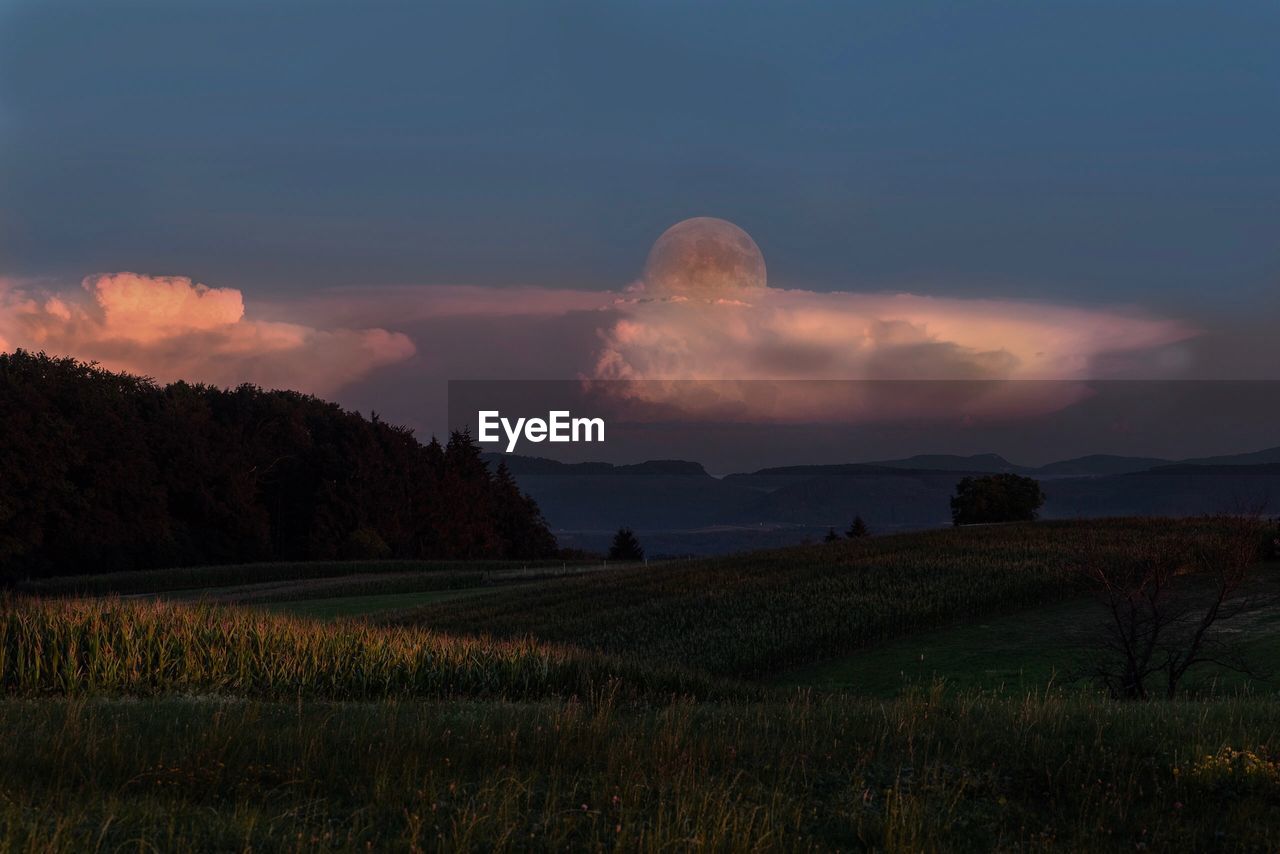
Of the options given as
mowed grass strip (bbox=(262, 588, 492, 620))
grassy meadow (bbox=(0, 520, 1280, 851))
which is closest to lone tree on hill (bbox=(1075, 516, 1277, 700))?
grassy meadow (bbox=(0, 520, 1280, 851))

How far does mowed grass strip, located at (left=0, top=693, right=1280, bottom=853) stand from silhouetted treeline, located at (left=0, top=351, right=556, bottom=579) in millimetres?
58265

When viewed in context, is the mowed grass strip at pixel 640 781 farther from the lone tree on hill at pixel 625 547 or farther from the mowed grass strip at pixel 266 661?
the lone tree on hill at pixel 625 547

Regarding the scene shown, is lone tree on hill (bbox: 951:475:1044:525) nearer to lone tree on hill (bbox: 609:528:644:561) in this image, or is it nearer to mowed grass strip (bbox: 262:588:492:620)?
lone tree on hill (bbox: 609:528:644:561)

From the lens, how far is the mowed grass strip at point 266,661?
53.4 ft

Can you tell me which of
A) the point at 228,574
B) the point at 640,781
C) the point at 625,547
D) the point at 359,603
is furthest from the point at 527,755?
the point at 625,547

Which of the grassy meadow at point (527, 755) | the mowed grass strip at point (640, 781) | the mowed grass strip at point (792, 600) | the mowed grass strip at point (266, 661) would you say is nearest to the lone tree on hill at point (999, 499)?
the mowed grass strip at point (792, 600)

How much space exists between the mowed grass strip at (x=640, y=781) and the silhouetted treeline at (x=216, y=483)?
2294 inches

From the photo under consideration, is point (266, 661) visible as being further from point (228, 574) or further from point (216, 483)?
point (216, 483)

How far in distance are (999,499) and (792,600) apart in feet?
165

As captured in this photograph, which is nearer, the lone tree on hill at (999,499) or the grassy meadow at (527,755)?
the grassy meadow at (527,755)

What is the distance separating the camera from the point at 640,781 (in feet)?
28.0

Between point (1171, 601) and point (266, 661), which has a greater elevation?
point (1171, 601)

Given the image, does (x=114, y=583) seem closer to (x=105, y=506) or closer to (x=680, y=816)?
(x=105, y=506)

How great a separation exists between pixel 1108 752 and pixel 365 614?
29.6 m
